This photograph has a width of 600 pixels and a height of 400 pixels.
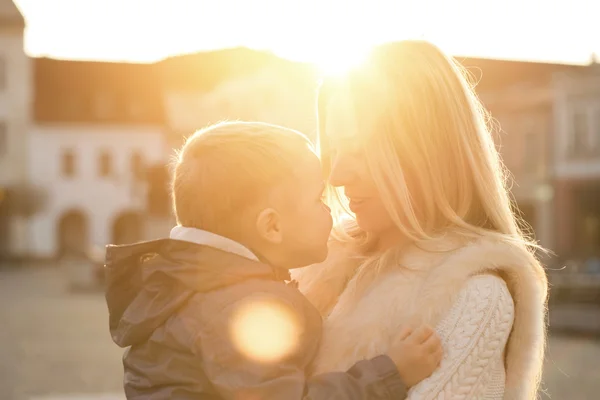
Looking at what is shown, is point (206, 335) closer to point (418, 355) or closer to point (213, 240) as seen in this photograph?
point (213, 240)

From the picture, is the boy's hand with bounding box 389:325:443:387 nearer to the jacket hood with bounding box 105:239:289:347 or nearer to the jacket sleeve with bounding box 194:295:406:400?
the jacket sleeve with bounding box 194:295:406:400

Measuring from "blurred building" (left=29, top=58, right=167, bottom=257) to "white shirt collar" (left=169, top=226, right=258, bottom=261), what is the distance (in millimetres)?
50163

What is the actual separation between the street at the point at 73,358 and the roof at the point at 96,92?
2955 cm

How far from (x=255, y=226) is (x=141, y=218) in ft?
170

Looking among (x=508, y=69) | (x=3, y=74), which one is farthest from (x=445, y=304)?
(x=3, y=74)

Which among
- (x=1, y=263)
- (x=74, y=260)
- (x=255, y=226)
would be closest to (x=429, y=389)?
(x=255, y=226)

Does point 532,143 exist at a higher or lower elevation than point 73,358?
lower

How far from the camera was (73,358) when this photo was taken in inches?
584

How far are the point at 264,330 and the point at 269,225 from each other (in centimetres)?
31

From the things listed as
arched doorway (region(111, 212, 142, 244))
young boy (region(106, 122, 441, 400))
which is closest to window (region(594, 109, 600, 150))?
arched doorway (region(111, 212, 142, 244))

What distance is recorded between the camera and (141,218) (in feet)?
176

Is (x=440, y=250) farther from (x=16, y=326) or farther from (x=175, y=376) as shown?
(x=16, y=326)

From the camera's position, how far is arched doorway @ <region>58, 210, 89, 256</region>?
53188 mm

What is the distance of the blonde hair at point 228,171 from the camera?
244 cm
